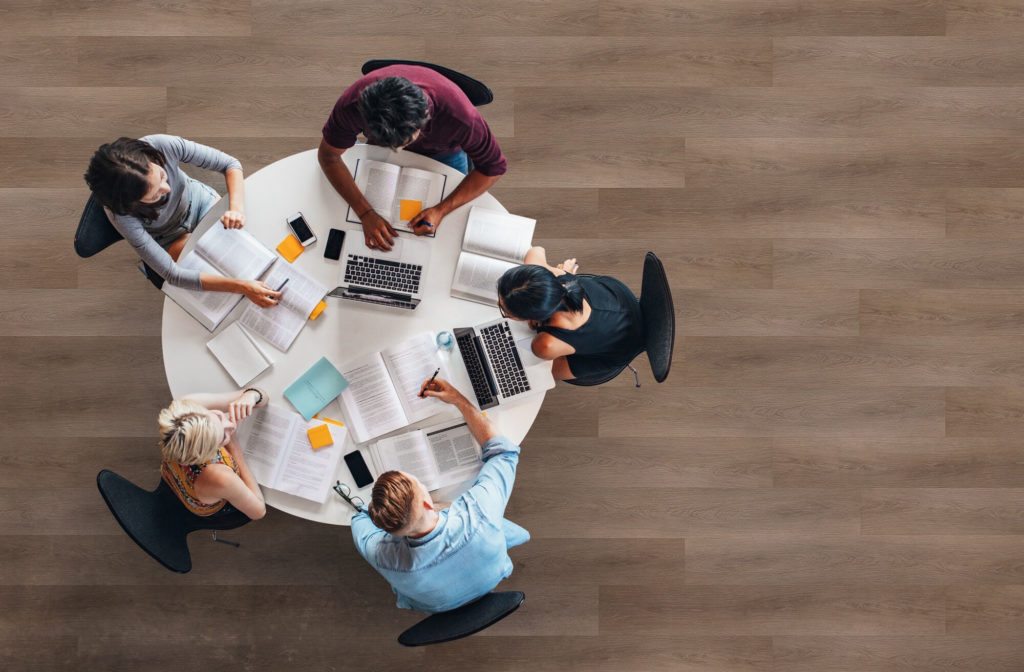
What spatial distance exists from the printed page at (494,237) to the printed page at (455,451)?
1.95ft

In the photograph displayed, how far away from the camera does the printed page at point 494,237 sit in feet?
7.72

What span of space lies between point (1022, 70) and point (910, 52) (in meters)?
0.53

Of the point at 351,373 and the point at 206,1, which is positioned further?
the point at 206,1

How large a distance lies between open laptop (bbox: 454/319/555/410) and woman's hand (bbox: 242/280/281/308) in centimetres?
62

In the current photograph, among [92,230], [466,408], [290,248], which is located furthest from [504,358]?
[92,230]

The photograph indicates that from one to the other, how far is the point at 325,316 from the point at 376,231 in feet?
1.10

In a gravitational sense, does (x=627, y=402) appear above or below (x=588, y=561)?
above

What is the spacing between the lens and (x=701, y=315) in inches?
125

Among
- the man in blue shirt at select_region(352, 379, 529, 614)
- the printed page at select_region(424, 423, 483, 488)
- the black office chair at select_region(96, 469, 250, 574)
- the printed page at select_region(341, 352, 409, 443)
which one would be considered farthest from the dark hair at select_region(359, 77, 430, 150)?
the black office chair at select_region(96, 469, 250, 574)

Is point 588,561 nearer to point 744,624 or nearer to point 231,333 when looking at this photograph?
point 744,624

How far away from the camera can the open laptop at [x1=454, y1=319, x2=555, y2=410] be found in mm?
2328

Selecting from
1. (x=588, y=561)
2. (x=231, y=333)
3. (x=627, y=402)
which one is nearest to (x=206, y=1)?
(x=231, y=333)

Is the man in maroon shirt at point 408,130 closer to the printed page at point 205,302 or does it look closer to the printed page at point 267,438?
the printed page at point 205,302

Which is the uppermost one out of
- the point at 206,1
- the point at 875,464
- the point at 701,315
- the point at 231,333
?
the point at 206,1
